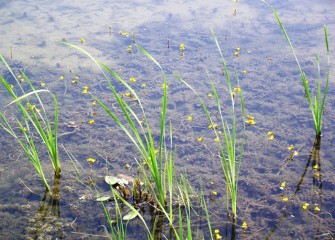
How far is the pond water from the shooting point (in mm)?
2887

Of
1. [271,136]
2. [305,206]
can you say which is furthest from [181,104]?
[305,206]

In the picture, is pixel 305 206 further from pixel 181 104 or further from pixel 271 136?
pixel 181 104

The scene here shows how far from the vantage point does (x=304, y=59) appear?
4656 millimetres

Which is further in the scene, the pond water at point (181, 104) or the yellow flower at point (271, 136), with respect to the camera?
the yellow flower at point (271, 136)

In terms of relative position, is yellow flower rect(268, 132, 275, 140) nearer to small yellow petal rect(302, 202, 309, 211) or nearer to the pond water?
the pond water

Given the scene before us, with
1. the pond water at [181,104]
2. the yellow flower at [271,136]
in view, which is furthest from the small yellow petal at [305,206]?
the yellow flower at [271,136]

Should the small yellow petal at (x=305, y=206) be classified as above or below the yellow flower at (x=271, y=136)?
below

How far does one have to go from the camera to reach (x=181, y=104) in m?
4.06

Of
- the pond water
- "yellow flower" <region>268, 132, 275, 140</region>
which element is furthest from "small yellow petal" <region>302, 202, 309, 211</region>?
"yellow flower" <region>268, 132, 275, 140</region>

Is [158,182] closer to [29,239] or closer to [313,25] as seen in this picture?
[29,239]

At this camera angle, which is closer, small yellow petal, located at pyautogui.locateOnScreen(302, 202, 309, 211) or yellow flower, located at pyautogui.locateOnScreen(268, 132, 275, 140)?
small yellow petal, located at pyautogui.locateOnScreen(302, 202, 309, 211)

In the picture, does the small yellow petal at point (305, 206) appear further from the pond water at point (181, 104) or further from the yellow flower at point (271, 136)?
the yellow flower at point (271, 136)

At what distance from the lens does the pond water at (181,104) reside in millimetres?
2887

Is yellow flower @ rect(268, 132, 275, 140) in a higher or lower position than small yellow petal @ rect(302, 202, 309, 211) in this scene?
higher
